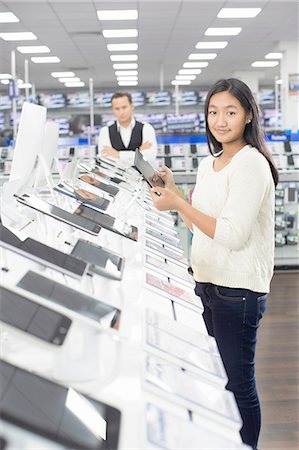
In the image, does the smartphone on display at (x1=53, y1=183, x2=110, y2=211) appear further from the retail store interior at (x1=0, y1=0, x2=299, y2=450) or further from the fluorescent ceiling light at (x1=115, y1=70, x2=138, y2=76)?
the fluorescent ceiling light at (x1=115, y1=70, x2=138, y2=76)

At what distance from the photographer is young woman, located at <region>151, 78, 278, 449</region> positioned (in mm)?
1835

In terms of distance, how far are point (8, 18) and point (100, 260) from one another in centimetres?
885

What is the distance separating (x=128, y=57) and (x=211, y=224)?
1303 cm

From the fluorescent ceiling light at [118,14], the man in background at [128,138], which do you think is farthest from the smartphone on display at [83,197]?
the fluorescent ceiling light at [118,14]

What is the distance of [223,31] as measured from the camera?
11094 millimetres

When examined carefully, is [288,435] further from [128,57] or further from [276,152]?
[128,57]

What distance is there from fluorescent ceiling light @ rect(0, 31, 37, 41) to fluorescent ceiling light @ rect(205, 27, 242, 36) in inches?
124

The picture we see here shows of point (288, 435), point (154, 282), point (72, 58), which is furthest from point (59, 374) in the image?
point (72, 58)

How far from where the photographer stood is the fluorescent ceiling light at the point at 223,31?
10.9m

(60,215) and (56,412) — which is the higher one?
(60,215)

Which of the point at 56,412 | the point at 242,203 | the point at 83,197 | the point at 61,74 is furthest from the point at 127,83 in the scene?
the point at 56,412

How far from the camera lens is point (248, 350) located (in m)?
2.04

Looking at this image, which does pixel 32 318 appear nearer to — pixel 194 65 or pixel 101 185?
pixel 101 185

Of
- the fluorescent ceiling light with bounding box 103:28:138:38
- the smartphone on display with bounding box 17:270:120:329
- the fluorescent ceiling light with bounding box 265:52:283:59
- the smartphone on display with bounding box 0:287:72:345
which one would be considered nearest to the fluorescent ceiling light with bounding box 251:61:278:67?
the fluorescent ceiling light with bounding box 265:52:283:59
